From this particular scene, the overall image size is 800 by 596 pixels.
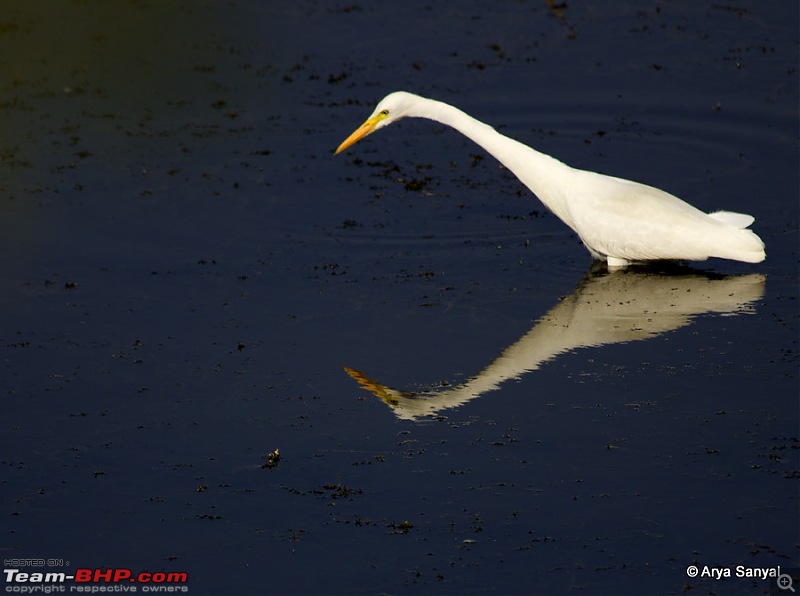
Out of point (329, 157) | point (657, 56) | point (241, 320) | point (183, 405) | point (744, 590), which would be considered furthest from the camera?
point (657, 56)

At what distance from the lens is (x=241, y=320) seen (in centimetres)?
1077

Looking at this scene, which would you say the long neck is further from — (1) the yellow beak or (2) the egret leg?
(2) the egret leg

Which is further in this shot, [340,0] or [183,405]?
[340,0]

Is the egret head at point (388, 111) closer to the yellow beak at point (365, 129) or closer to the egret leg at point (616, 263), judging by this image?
the yellow beak at point (365, 129)

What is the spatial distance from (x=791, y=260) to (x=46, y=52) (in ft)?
35.7

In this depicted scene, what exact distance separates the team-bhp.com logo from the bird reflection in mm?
2434

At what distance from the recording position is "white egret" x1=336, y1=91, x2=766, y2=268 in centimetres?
1141

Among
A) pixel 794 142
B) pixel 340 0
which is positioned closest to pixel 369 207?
pixel 794 142

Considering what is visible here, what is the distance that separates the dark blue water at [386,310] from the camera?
→ 7.69 meters

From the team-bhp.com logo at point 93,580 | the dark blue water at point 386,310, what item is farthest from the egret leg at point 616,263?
the team-bhp.com logo at point 93,580

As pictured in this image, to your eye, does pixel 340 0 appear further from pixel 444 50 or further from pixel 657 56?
pixel 657 56

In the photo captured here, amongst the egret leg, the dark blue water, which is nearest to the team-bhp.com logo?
the dark blue water

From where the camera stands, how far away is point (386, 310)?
10.9m

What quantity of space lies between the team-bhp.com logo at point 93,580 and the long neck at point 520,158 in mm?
5953
